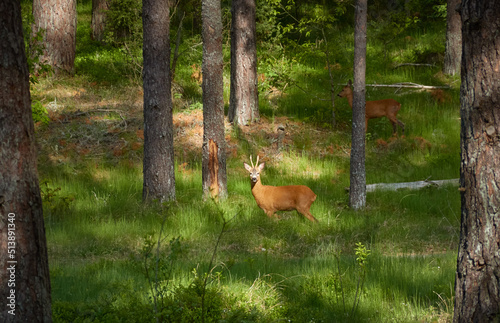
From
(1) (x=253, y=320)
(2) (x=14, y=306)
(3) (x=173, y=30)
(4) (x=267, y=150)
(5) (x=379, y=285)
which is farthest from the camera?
(3) (x=173, y=30)

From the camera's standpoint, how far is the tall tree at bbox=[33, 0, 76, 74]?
57.4ft

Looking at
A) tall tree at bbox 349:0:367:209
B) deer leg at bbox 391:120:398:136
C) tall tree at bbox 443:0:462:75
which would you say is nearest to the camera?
tall tree at bbox 349:0:367:209

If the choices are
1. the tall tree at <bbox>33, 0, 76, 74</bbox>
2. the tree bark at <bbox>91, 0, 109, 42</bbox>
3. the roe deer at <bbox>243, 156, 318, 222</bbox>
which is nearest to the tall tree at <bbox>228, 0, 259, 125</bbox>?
the roe deer at <bbox>243, 156, 318, 222</bbox>

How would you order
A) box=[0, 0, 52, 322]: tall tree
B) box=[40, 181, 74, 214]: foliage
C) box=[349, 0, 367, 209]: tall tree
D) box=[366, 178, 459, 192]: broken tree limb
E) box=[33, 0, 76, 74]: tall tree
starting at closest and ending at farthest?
box=[0, 0, 52, 322]: tall tree < box=[40, 181, 74, 214]: foliage < box=[349, 0, 367, 209]: tall tree < box=[366, 178, 459, 192]: broken tree limb < box=[33, 0, 76, 74]: tall tree

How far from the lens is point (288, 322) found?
504cm

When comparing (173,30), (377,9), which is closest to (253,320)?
(173,30)

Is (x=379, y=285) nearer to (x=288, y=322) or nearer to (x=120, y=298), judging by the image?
(x=288, y=322)

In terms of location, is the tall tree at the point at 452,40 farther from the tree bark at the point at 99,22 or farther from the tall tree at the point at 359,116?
the tree bark at the point at 99,22

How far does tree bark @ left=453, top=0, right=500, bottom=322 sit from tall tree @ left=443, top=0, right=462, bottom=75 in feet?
47.7

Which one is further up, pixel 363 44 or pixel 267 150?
pixel 363 44

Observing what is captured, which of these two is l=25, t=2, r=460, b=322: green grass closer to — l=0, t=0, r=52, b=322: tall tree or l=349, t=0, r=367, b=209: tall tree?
l=349, t=0, r=367, b=209: tall tree

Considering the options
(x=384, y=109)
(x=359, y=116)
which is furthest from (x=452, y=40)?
(x=359, y=116)

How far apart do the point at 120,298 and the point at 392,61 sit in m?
17.1

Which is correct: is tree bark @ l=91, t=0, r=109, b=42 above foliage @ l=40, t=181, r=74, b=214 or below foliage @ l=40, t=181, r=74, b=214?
above
